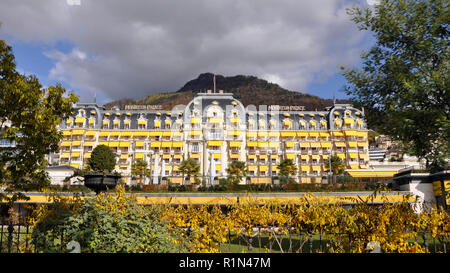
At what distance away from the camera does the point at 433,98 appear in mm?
7156

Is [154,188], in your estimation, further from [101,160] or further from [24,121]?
[24,121]

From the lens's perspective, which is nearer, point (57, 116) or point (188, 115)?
point (57, 116)

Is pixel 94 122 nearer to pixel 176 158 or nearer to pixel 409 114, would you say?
pixel 176 158

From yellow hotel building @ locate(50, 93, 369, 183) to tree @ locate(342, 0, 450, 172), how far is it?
172ft

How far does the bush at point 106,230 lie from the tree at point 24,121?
360 cm

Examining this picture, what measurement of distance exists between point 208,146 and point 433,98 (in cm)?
5401

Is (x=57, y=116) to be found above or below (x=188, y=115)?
below

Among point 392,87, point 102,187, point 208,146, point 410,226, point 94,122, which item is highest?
point 94,122

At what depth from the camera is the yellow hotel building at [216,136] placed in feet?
205

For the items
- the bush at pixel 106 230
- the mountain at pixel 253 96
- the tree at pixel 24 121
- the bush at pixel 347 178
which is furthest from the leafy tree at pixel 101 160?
the mountain at pixel 253 96

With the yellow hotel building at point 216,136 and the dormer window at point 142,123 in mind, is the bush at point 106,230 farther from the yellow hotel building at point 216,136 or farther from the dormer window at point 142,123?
the dormer window at point 142,123

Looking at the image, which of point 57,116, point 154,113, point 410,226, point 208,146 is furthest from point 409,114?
point 154,113
